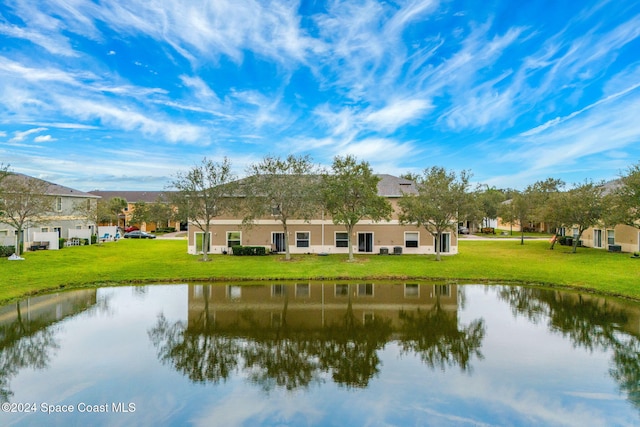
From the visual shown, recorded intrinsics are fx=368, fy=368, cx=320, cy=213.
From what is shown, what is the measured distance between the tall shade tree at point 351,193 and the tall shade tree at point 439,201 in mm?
1984

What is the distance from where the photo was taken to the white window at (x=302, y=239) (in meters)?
33.3

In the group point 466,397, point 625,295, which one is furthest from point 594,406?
point 625,295

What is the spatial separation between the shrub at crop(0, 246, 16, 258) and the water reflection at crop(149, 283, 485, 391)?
21.0m

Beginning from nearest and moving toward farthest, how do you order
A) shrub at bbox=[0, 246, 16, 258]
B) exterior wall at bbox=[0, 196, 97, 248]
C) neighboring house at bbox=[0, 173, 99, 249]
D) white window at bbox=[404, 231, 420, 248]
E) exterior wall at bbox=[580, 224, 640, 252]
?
shrub at bbox=[0, 246, 16, 258] → exterior wall at bbox=[0, 196, 97, 248] → neighboring house at bbox=[0, 173, 99, 249] → white window at bbox=[404, 231, 420, 248] → exterior wall at bbox=[580, 224, 640, 252]

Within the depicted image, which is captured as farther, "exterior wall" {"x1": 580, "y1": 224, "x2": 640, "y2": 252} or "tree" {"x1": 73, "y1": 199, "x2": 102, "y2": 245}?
"tree" {"x1": 73, "y1": 199, "x2": 102, "y2": 245}

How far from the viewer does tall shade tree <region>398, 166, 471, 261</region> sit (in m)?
27.8

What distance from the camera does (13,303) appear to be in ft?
51.8

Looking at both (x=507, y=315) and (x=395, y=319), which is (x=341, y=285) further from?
A: (x=507, y=315)

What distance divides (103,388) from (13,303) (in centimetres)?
1087

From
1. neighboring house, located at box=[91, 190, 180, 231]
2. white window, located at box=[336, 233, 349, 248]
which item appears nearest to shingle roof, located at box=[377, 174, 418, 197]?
white window, located at box=[336, 233, 349, 248]

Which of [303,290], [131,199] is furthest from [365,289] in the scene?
[131,199]

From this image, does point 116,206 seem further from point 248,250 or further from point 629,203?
point 629,203

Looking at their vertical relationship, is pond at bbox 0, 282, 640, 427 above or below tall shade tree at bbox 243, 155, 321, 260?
below

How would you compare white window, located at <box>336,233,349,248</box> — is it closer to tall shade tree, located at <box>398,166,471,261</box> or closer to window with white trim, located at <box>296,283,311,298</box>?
tall shade tree, located at <box>398,166,471,261</box>
